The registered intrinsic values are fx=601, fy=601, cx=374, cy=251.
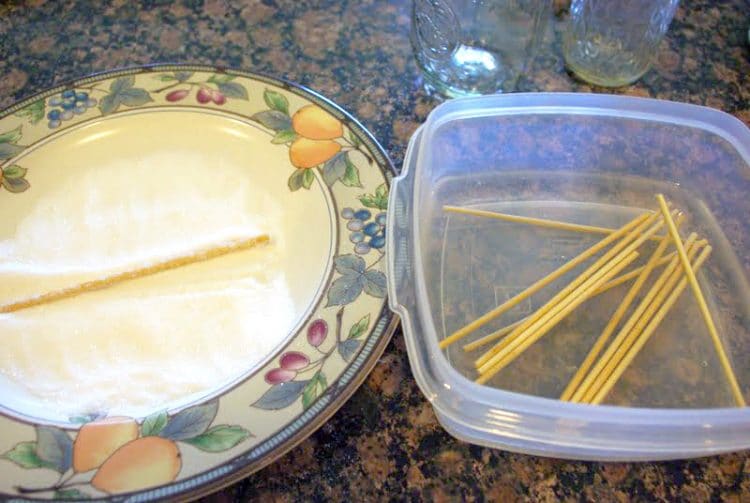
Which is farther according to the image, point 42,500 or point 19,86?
point 19,86

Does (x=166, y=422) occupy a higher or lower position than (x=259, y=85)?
lower

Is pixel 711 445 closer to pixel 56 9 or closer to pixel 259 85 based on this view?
pixel 259 85

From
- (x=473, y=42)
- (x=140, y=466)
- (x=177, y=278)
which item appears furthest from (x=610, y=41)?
(x=140, y=466)

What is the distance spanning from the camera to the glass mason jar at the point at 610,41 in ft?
2.58

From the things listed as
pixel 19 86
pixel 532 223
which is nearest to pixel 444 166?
pixel 532 223

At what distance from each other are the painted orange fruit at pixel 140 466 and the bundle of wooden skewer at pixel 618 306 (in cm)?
24

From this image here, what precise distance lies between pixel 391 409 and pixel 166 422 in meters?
0.19

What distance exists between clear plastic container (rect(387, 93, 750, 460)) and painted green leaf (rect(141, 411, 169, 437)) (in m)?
0.21

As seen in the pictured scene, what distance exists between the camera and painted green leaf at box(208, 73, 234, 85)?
0.73 metres

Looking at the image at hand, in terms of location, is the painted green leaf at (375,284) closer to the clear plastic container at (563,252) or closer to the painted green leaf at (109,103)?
the clear plastic container at (563,252)

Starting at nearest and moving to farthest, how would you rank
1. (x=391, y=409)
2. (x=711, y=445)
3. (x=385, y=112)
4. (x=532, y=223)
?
(x=711, y=445), (x=391, y=409), (x=532, y=223), (x=385, y=112)

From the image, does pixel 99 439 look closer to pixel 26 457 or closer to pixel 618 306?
pixel 26 457

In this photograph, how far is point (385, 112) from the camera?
0.79 m

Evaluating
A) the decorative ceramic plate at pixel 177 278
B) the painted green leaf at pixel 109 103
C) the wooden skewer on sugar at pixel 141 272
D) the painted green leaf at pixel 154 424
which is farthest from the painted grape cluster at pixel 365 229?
the painted green leaf at pixel 109 103
